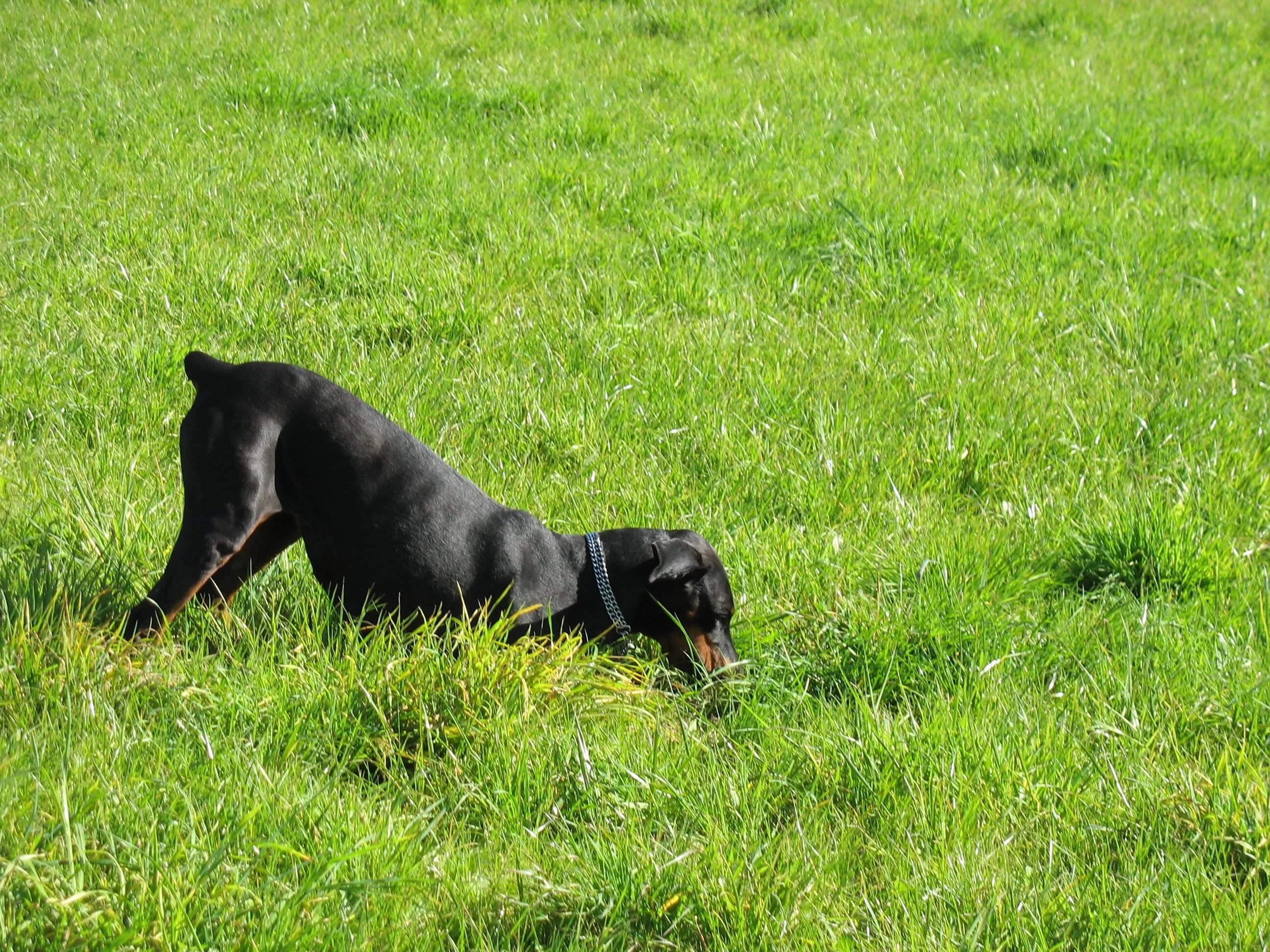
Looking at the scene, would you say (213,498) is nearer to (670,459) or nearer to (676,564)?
(676,564)

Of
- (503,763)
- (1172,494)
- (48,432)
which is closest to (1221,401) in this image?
(1172,494)

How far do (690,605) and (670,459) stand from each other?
1082mm

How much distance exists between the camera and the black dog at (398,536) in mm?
3461

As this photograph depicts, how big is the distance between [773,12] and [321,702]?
8.24 meters

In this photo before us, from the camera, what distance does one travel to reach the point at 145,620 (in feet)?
10.7

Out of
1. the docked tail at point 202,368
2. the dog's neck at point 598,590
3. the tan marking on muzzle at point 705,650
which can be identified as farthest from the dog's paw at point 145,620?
the tan marking on muzzle at point 705,650

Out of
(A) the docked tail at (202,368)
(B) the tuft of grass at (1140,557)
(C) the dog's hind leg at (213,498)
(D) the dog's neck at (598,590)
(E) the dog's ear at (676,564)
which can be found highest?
(A) the docked tail at (202,368)

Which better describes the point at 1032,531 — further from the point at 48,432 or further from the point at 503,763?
the point at 48,432

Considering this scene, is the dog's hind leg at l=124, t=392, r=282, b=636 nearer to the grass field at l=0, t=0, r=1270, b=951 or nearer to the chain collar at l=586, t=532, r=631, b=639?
the grass field at l=0, t=0, r=1270, b=951

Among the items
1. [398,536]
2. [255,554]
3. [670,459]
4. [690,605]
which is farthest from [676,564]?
[255,554]

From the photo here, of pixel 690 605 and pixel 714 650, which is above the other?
pixel 690 605

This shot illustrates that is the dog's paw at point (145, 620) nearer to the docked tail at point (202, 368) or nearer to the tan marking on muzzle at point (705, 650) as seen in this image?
the docked tail at point (202, 368)

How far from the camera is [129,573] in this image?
3.57m

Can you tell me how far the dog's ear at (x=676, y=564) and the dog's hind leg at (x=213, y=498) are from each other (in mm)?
1115
